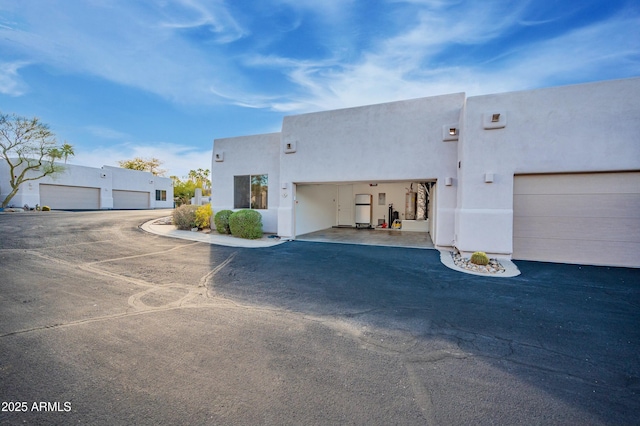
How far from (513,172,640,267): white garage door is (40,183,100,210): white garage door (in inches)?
1268

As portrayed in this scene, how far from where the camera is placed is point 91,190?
26.0 metres

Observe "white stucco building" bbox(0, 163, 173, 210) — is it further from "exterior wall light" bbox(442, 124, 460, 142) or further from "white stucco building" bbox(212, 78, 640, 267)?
"exterior wall light" bbox(442, 124, 460, 142)

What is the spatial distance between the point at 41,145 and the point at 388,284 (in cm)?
3002

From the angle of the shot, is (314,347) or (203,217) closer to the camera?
(314,347)

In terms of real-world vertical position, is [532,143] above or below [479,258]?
above

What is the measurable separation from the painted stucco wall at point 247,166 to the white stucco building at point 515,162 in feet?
7.08

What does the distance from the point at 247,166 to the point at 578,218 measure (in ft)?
37.5

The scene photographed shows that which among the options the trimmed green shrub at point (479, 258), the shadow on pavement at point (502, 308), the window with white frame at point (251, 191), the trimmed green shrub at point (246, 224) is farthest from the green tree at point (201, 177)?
the trimmed green shrub at point (479, 258)

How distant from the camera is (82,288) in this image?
4758mm

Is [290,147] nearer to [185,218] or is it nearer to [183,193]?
[185,218]

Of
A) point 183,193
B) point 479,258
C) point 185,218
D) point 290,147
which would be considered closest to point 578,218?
point 479,258

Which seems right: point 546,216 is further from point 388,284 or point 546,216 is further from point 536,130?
point 388,284

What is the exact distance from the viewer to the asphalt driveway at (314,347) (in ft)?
6.66

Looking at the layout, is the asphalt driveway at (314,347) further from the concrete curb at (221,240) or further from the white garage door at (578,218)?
the concrete curb at (221,240)
